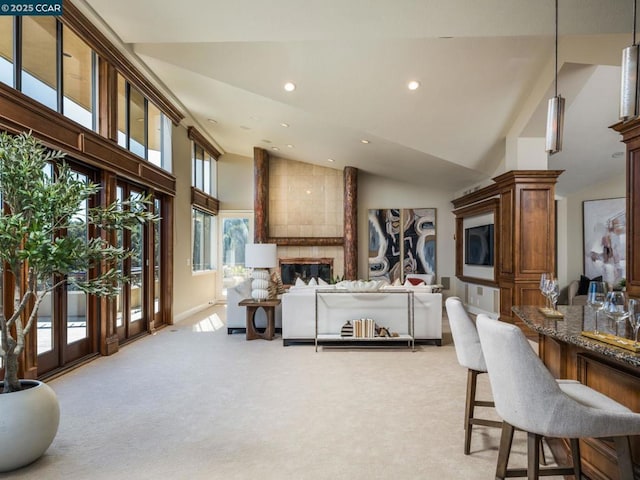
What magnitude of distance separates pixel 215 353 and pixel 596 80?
5513 mm

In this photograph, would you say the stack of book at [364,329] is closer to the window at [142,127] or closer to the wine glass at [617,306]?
the wine glass at [617,306]

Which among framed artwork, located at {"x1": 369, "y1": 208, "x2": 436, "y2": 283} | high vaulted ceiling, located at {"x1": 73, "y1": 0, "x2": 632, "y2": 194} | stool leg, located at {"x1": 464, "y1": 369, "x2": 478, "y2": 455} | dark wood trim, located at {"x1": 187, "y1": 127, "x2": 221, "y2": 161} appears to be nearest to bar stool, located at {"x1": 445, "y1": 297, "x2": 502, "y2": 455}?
stool leg, located at {"x1": 464, "y1": 369, "x2": 478, "y2": 455}

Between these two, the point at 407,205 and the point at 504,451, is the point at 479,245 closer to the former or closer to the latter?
the point at 407,205

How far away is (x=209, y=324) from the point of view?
22.6 feet

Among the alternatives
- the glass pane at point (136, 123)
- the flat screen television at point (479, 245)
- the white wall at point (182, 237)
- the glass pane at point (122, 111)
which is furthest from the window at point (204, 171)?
the flat screen television at point (479, 245)

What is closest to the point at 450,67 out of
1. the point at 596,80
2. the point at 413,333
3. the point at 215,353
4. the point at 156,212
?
the point at 596,80

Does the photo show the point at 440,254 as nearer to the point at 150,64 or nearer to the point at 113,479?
the point at 150,64

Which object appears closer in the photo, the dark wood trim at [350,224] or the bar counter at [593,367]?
the bar counter at [593,367]

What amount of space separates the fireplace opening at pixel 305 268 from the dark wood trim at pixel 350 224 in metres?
0.49

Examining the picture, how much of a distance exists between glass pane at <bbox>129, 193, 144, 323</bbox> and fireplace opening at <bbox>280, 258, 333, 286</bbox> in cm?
395

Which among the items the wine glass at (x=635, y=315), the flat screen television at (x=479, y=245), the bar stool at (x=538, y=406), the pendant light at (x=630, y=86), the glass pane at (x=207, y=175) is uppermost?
the glass pane at (x=207, y=175)

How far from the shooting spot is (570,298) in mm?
7484

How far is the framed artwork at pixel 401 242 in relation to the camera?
9.64 meters

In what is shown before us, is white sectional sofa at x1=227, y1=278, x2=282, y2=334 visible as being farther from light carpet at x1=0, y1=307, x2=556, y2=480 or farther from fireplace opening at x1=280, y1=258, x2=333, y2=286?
fireplace opening at x1=280, y1=258, x2=333, y2=286
